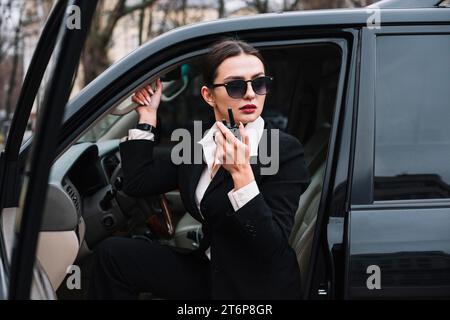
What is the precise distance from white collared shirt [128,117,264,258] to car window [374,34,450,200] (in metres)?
0.39

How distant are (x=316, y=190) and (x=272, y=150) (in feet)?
2.82

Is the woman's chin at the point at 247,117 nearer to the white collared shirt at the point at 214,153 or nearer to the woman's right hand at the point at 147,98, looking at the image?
the white collared shirt at the point at 214,153

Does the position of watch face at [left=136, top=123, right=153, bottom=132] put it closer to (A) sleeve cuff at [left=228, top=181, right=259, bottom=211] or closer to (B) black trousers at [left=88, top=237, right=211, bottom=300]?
(B) black trousers at [left=88, top=237, right=211, bottom=300]

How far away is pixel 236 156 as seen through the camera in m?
1.70

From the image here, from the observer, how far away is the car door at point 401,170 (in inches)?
69.3

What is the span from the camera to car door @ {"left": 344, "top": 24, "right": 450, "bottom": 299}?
176cm

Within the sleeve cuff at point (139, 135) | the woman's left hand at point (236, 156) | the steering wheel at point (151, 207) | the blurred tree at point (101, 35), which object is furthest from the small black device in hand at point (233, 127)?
the blurred tree at point (101, 35)

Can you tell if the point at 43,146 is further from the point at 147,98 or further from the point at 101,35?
the point at 101,35

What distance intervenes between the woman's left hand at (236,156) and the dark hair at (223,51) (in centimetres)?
30

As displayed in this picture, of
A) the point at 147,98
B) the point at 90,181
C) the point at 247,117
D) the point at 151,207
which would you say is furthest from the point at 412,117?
the point at 90,181

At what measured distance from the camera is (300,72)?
12.2ft

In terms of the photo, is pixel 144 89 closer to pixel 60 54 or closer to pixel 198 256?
pixel 198 256

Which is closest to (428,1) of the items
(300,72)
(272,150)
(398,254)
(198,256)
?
(272,150)

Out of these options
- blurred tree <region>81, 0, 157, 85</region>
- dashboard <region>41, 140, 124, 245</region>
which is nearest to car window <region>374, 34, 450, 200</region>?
dashboard <region>41, 140, 124, 245</region>
